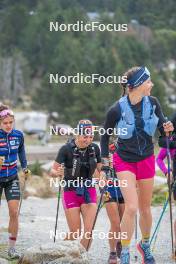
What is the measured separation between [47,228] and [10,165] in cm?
441

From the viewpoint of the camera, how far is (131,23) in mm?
130000

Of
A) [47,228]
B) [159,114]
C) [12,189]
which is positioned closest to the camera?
[159,114]

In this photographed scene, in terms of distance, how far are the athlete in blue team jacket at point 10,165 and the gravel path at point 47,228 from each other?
1.01m

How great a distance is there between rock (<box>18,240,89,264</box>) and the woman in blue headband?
19.4 inches

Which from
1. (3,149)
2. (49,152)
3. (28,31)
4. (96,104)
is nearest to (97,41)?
(28,31)

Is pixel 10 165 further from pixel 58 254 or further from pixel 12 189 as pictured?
pixel 58 254

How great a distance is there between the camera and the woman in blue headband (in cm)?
733

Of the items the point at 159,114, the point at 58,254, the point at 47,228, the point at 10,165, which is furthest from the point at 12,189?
the point at 47,228

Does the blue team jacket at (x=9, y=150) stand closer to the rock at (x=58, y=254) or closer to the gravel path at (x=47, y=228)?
the gravel path at (x=47, y=228)

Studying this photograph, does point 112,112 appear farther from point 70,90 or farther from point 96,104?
point 70,90

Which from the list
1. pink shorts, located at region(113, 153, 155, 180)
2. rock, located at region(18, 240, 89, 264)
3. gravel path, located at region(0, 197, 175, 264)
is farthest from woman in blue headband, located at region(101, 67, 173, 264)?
gravel path, located at region(0, 197, 175, 264)

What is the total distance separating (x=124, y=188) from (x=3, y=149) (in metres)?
2.25

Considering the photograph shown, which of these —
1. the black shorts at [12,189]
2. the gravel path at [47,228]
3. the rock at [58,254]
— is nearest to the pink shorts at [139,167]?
the rock at [58,254]

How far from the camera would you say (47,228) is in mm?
13281
